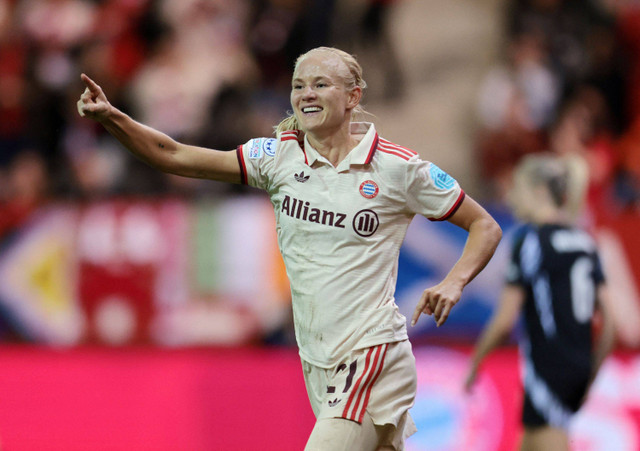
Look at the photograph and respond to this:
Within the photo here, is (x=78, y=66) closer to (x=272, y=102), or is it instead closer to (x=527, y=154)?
(x=272, y=102)

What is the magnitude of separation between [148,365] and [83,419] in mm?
637

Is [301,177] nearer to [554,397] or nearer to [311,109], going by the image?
[311,109]

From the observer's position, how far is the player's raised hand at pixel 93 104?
415 cm

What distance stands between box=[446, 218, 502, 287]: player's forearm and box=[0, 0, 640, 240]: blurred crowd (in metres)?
5.90

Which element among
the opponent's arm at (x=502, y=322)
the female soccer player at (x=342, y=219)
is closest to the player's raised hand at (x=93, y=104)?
the female soccer player at (x=342, y=219)

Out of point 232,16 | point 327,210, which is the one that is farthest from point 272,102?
point 327,210

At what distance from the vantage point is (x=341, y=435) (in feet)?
13.2

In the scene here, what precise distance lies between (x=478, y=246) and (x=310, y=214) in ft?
2.37

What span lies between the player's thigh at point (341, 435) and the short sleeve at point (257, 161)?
1.07 metres

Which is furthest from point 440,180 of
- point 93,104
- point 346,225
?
point 93,104

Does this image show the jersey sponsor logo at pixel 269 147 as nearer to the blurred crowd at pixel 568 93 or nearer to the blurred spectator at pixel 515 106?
the blurred crowd at pixel 568 93

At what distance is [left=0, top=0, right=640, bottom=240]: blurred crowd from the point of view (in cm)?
1057

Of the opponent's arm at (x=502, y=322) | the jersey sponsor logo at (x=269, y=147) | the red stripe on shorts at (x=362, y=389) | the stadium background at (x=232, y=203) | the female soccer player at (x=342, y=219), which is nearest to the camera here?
the red stripe on shorts at (x=362, y=389)

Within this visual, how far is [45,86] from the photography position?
11.2m
